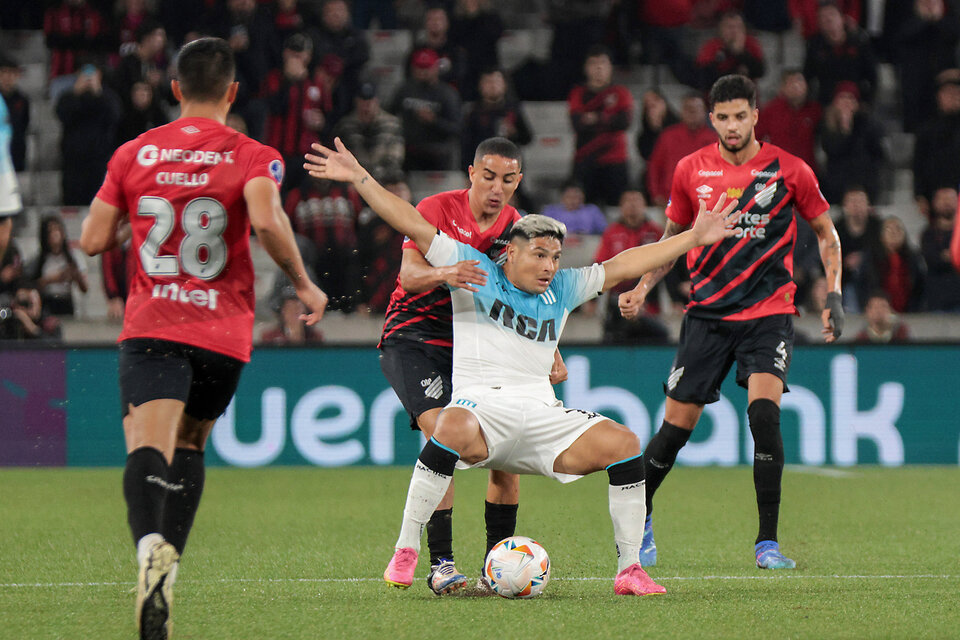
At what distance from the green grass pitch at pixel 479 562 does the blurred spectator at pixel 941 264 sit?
7.86 feet

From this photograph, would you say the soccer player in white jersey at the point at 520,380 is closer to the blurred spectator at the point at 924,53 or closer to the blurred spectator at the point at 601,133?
the blurred spectator at the point at 601,133

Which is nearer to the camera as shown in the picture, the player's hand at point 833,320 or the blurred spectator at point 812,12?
the player's hand at point 833,320

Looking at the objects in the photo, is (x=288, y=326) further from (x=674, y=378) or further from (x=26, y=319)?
(x=674, y=378)

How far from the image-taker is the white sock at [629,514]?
5.22 metres

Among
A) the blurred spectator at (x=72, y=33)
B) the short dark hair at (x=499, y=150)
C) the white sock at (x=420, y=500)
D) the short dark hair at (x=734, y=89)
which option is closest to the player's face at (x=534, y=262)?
the short dark hair at (x=499, y=150)

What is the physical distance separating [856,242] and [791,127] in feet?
6.63

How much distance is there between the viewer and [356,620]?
4730 mm

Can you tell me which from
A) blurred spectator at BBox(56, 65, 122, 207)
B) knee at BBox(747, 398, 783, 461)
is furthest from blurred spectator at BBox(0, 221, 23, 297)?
knee at BBox(747, 398, 783, 461)

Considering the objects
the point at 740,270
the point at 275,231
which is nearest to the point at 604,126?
the point at 740,270

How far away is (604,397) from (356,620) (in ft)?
23.9

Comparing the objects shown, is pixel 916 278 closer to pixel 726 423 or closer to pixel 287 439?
pixel 726 423

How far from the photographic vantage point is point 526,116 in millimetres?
15797

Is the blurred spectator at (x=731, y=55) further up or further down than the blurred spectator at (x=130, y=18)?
further down

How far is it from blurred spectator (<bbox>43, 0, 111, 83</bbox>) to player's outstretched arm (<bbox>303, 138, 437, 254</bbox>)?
1088cm
